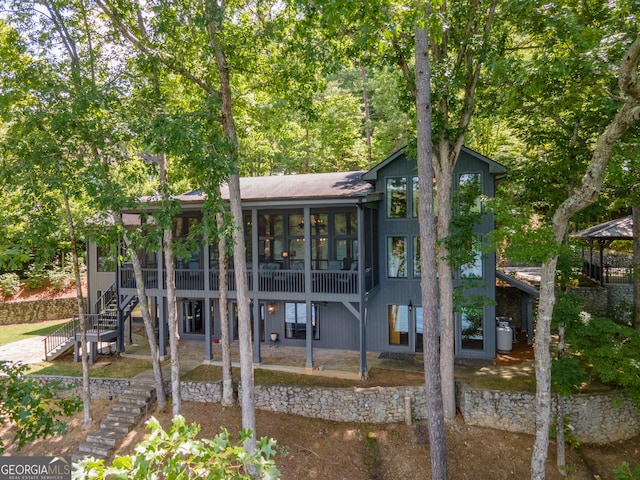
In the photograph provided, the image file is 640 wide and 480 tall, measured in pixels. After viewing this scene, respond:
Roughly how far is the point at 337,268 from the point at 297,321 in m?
2.91

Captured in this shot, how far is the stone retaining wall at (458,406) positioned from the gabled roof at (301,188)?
594 centimetres

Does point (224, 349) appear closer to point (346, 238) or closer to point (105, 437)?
point (105, 437)

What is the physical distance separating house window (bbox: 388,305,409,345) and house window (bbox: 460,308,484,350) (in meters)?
2.02

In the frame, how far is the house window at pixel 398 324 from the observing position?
47.9ft

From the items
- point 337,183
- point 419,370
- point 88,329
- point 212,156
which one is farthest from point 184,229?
point 419,370

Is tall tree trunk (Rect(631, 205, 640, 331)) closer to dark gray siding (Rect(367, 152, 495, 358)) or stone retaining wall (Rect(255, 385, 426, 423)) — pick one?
dark gray siding (Rect(367, 152, 495, 358))

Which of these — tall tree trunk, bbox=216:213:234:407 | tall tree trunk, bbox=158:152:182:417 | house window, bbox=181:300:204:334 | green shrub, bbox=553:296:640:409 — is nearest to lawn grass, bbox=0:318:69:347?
house window, bbox=181:300:204:334

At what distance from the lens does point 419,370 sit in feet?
41.3

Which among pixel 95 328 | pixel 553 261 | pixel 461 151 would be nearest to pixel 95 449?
pixel 95 328

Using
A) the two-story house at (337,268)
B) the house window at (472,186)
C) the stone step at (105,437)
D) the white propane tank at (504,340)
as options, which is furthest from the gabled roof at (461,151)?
the stone step at (105,437)

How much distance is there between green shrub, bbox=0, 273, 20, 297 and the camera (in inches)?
865

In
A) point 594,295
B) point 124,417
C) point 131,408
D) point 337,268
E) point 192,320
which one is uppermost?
point 337,268

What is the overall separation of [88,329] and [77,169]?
8.45 m

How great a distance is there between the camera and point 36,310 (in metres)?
22.1
